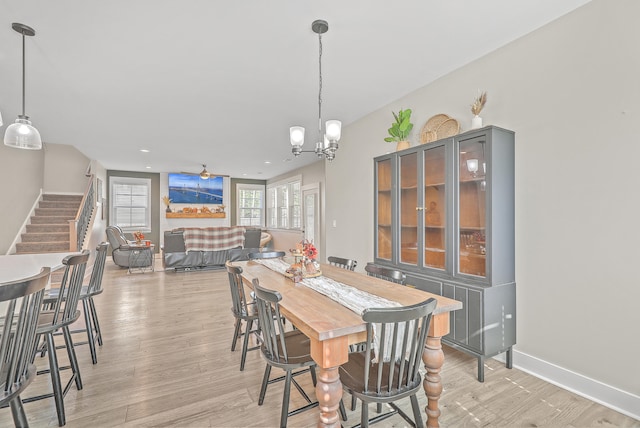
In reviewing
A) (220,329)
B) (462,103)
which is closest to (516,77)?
(462,103)

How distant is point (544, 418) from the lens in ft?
6.18

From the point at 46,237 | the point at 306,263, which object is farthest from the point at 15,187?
the point at 306,263

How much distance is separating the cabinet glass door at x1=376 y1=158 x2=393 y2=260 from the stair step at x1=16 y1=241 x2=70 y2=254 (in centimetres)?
604

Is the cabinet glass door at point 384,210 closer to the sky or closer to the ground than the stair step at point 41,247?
closer to the sky

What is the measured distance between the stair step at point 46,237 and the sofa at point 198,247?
182 centimetres

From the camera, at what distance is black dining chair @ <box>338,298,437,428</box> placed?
135 cm

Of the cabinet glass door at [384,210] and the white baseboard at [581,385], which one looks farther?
the cabinet glass door at [384,210]

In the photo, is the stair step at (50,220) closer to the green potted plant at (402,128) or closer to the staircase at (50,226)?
the staircase at (50,226)

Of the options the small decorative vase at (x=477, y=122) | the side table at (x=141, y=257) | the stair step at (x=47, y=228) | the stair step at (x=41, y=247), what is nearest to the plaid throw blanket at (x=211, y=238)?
the side table at (x=141, y=257)

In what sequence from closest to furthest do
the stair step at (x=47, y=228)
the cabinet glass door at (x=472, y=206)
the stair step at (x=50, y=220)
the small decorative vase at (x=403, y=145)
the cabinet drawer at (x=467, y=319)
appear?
the cabinet drawer at (x=467, y=319), the cabinet glass door at (x=472, y=206), the small decorative vase at (x=403, y=145), the stair step at (x=47, y=228), the stair step at (x=50, y=220)

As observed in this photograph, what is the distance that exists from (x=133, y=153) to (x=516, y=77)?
7175 mm

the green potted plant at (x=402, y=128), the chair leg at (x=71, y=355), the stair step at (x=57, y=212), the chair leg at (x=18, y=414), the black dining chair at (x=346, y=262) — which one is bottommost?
the chair leg at (x=71, y=355)

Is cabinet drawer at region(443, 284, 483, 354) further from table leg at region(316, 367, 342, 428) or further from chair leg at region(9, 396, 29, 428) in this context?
chair leg at region(9, 396, 29, 428)

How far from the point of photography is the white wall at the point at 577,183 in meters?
1.93
